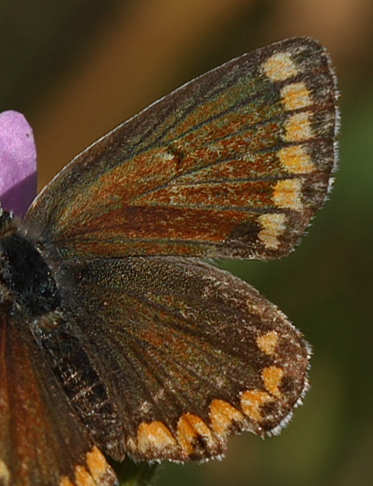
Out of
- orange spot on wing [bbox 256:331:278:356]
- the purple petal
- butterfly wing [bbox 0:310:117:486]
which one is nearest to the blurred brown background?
the purple petal

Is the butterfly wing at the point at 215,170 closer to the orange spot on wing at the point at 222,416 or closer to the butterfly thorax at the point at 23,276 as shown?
the butterfly thorax at the point at 23,276

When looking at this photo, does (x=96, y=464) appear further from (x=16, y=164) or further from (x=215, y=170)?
(x=16, y=164)

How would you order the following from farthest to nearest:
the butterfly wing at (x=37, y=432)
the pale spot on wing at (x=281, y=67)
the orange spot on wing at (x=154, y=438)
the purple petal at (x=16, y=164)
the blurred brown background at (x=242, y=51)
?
1. the blurred brown background at (x=242, y=51)
2. the purple petal at (x=16, y=164)
3. the pale spot on wing at (x=281, y=67)
4. the orange spot on wing at (x=154, y=438)
5. the butterfly wing at (x=37, y=432)

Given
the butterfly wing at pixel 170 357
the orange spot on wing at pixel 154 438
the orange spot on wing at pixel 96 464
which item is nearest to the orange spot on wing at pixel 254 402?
the butterfly wing at pixel 170 357

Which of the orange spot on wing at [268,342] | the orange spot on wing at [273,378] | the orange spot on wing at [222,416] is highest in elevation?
the orange spot on wing at [268,342]

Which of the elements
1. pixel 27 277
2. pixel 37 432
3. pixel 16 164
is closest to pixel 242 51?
pixel 16 164

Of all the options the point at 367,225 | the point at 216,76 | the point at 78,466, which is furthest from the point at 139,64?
the point at 78,466
